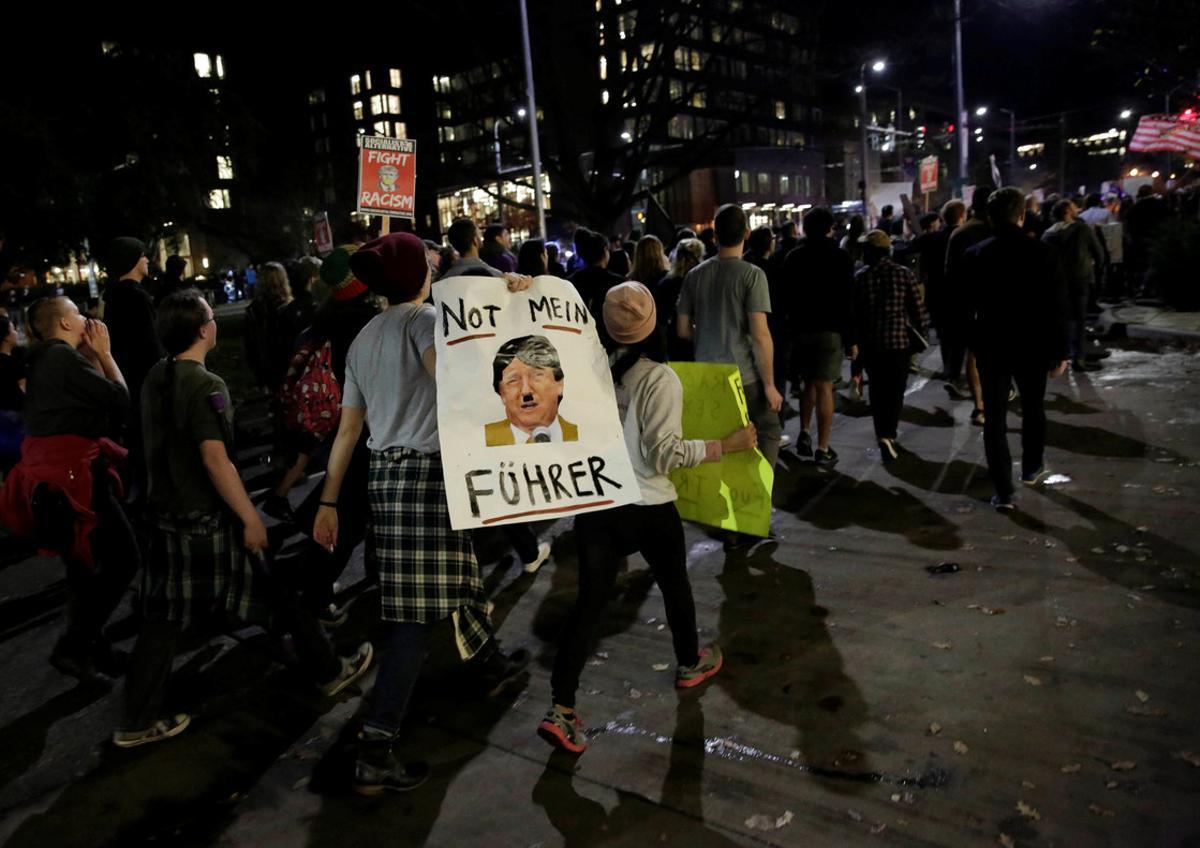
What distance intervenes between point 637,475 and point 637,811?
4.03 feet

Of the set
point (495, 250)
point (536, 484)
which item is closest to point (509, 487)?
point (536, 484)

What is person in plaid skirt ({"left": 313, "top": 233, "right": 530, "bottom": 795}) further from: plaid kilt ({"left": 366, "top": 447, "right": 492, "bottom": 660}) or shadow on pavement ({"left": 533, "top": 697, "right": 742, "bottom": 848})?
shadow on pavement ({"left": 533, "top": 697, "right": 742, "bottom": 848})

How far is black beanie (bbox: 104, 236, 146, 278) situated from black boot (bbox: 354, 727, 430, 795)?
4557 mm

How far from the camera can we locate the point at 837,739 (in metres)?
3.48

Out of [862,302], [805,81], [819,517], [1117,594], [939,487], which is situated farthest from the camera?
[805,81]

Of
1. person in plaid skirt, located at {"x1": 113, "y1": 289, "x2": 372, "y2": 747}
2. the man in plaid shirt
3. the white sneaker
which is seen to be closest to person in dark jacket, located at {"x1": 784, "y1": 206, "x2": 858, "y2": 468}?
the man in plaid shirt

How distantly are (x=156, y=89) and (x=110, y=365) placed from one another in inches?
950

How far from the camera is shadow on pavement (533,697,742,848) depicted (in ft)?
9.88

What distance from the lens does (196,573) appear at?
380cm

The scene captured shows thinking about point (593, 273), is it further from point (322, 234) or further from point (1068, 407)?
point (322, 234)

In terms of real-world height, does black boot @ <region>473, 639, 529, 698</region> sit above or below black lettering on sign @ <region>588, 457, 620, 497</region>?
below

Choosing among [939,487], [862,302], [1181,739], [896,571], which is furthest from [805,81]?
[1181,739]

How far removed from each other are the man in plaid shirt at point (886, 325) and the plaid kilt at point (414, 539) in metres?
5.19

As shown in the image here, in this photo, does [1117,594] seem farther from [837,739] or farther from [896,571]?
[837,739]
